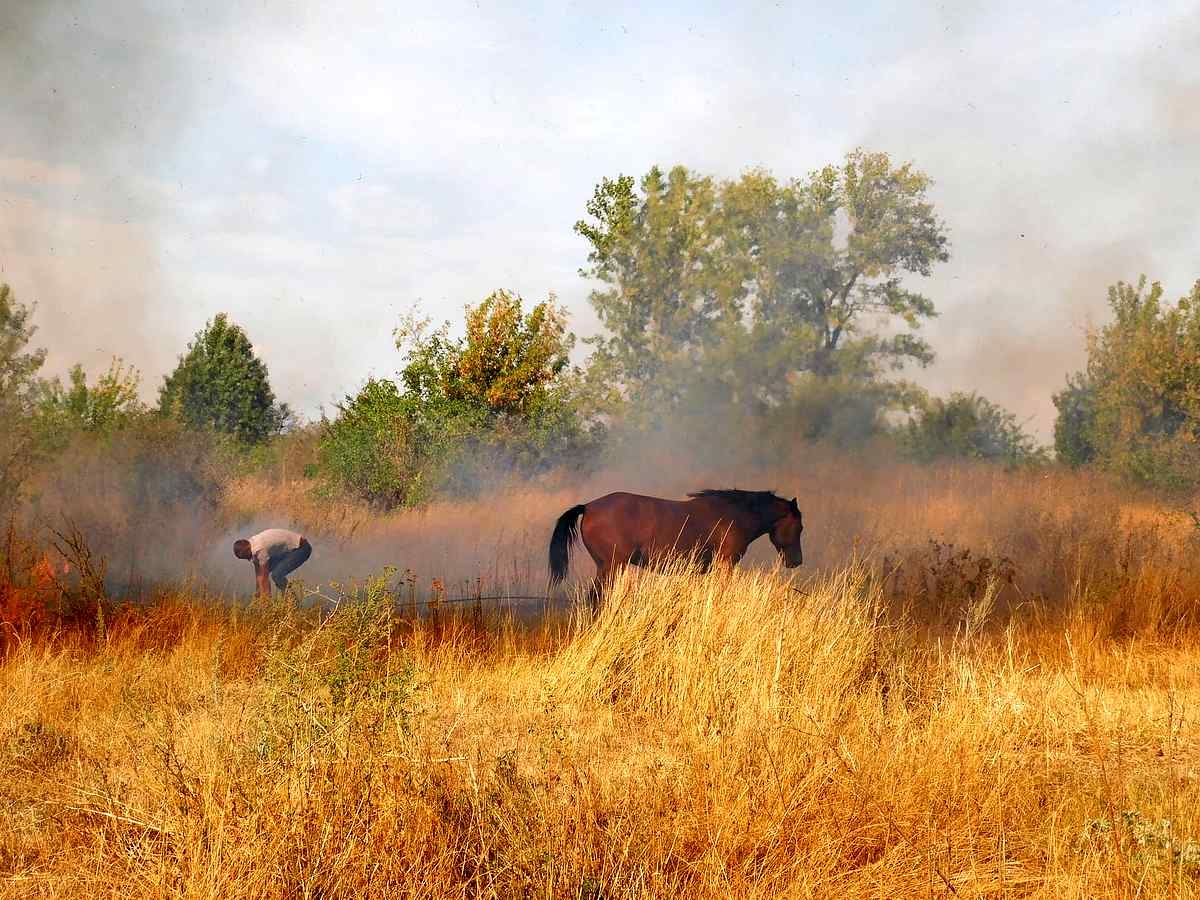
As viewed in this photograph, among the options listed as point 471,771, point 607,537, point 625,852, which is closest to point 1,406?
point 607,537

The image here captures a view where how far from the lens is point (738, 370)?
27.6 meters

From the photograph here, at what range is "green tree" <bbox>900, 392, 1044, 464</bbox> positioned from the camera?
1075 inches

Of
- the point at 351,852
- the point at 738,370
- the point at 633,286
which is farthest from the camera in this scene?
the point at 633,286

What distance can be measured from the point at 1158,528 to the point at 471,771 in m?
13.3

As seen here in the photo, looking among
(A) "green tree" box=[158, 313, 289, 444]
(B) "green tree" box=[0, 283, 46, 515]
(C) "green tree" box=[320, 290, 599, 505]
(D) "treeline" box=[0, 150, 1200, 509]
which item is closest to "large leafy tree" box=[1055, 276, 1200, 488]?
(D) "treeline" box=[0, 150, 1200, 509]

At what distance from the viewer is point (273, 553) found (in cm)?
1188

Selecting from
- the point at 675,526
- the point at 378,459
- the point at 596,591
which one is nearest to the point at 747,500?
the point at 675,526

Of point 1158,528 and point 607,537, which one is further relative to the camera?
point 1158,528

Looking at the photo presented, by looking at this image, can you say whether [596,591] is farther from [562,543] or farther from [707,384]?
[707,384]

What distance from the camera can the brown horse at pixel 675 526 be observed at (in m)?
10.9

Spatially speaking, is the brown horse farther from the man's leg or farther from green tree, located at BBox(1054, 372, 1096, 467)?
green tree, located at BBox(1054, 372, 1096, 467)

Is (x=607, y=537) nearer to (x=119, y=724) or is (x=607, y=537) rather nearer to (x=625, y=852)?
(x=119, y=724)

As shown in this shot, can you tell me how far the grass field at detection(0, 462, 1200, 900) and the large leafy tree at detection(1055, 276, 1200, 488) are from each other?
14.6 meters

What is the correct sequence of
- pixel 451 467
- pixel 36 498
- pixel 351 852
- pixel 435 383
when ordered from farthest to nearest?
1. pixel 435 383
2. pixel 451 467
3. pixel 36 498
4. pixel 351 852
